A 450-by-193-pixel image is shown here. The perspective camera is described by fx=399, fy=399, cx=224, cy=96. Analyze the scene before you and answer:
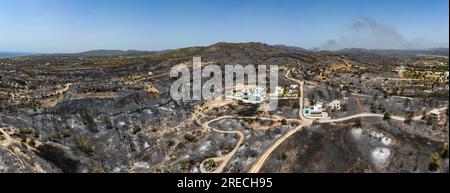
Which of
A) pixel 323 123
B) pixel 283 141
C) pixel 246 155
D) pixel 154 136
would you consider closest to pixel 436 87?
pixel 323 123

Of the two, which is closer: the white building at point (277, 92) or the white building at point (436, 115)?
the white building at point (436, 115)

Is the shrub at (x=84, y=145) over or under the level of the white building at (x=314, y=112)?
under

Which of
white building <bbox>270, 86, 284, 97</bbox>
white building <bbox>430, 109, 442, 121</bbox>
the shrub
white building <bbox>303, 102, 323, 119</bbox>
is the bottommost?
the shrub

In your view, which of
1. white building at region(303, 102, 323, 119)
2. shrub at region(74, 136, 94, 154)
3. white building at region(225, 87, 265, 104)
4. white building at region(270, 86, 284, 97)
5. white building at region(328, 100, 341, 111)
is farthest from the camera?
white building at region(270, 86, 284, 97)

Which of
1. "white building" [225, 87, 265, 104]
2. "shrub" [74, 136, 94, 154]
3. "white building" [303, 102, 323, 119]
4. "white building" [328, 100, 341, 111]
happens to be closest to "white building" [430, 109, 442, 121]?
"white building" [328, 100, 341, 111]

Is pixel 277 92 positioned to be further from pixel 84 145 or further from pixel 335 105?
pixel 84 145

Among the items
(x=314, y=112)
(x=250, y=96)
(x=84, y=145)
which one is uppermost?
(x=250, y=96)

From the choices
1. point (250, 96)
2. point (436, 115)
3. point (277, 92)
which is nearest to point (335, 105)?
point (436, 115)

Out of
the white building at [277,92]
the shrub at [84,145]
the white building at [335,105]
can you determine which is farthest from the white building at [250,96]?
the shrub at [84,145]

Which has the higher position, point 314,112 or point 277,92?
point 277,92

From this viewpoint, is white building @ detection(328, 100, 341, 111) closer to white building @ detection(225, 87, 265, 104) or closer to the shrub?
white building @ detection(225, 87, 265, 104)

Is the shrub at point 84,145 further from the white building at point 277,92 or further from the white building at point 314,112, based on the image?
the white building at point 277,92
